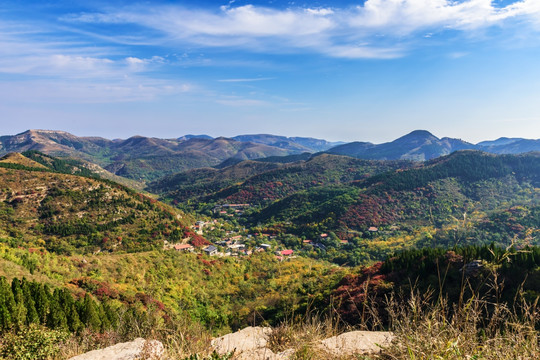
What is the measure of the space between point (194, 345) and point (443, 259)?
28072 millimetres

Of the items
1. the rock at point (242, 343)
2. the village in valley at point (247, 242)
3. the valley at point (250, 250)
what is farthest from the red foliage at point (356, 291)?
the village in valley at point (247, 242)

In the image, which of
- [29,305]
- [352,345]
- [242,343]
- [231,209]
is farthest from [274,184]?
[352,345]

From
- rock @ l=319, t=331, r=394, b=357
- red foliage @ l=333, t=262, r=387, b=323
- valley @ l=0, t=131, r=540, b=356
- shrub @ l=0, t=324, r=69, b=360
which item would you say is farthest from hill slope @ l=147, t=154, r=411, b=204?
rock @ l=319, t=331, r=394, b=357

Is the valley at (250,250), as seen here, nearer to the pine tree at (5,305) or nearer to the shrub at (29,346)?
the pine tree at (5,305)

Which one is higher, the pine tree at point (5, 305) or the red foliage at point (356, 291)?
the pine tree at point (5, 305)

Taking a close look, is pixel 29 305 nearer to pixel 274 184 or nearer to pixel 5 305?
pixel 5 305

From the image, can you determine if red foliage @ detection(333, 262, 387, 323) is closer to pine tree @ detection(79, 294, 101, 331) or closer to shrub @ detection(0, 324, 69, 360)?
pine tree @ detection(79, 294, 101, 331)

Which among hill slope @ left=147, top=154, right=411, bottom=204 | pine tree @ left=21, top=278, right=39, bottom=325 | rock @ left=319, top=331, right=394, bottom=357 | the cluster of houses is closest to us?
rock @ left=319, top=331, right=394, bottom=357

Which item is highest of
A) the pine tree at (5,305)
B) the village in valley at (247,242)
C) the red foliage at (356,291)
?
the pine tree at (5,305)

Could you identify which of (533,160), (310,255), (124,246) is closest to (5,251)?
(124,246)

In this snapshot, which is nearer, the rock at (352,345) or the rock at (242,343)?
the rock at (352,345)

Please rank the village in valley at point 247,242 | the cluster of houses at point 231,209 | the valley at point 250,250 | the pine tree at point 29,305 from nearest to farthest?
the valley at point 250,250 < the pine tree at point 29,305 < the village in valley at point 247,242 < the cluster of houses at point 231,209

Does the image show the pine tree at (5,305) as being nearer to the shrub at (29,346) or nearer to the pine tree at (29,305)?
the pine tree at (29,305)

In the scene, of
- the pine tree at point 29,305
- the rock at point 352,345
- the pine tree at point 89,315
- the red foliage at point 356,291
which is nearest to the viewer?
the rock at point 352,345
